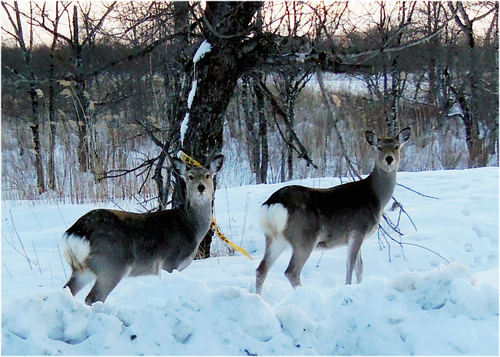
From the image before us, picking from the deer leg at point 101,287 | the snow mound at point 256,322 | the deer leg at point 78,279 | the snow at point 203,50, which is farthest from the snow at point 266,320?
the snow at point 203,50

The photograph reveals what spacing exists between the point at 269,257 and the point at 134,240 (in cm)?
131

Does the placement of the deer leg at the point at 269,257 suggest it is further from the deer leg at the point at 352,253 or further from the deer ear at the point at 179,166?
the deer ear at the point at 179,166

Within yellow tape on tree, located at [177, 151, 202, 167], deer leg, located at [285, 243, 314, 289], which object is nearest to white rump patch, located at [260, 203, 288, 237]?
deer leg, located at [285, 243, 314, 289]

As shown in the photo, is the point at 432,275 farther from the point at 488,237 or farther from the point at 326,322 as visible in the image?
the point at 488,237

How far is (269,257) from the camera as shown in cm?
504

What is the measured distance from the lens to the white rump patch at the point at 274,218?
492 cm

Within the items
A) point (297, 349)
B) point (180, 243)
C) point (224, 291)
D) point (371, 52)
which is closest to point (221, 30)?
point (371, 52)

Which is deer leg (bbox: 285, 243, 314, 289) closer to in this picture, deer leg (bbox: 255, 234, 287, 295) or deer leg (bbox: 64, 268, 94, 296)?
deer leg (bbox: 255, 234, 287, 295)

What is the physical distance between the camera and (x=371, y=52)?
17.6 ft

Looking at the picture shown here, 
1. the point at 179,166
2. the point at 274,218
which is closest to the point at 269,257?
the point at 274,218

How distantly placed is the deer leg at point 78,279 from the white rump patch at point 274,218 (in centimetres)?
165

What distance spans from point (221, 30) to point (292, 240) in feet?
8.77

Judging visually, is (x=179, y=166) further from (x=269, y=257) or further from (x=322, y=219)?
(x=322, y=219)

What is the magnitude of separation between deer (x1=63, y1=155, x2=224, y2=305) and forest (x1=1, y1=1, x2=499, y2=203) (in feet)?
3.19
